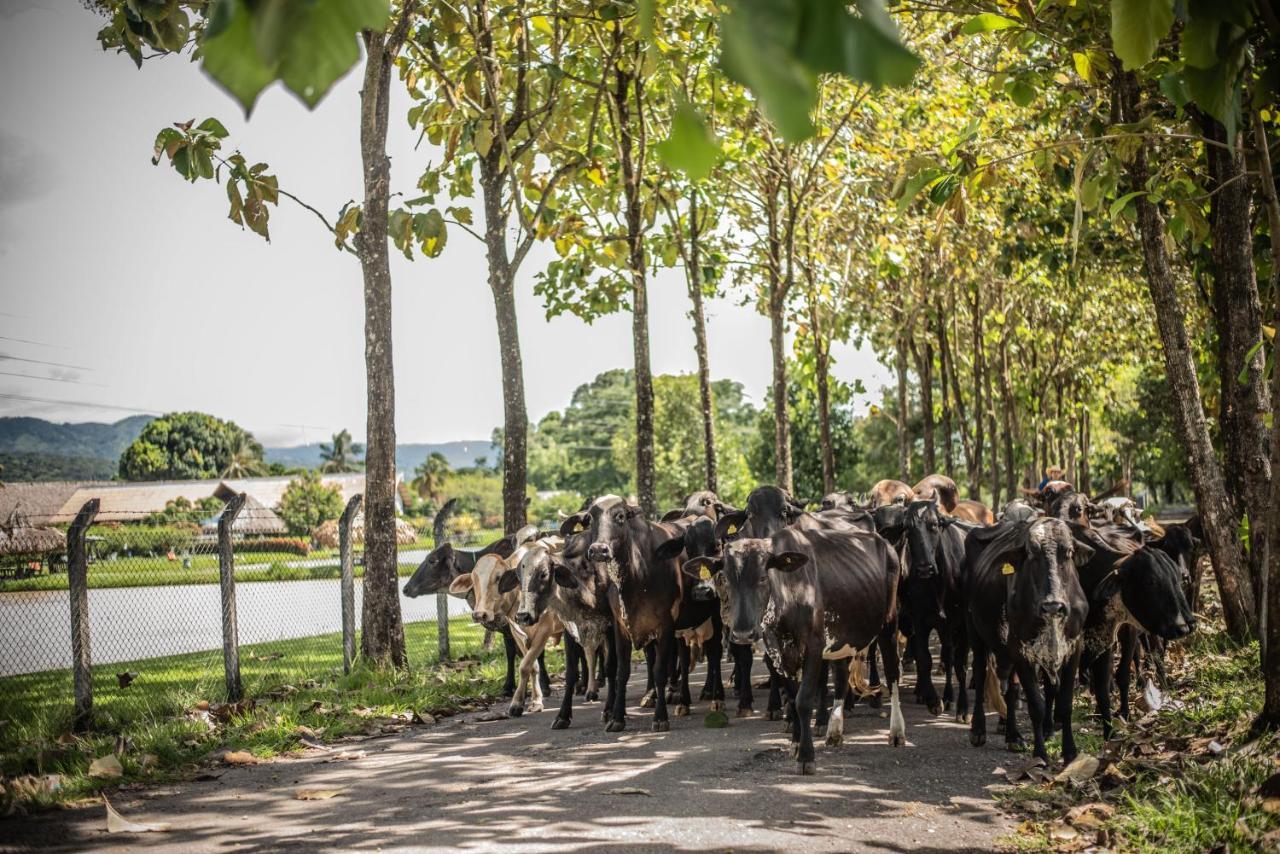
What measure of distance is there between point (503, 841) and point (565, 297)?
11.8 m

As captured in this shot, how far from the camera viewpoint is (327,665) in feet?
48.6

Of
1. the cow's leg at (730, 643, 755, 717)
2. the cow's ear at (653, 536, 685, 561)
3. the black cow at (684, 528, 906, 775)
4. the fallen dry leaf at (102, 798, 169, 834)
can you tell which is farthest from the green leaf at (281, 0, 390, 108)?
the cow's leg at (730, 643, 755, 717)

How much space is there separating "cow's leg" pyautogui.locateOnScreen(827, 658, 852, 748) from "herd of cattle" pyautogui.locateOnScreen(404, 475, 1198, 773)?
21 millimetres

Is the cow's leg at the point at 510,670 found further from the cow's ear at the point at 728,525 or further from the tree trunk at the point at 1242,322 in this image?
the tree trunk at the point at 1242,322

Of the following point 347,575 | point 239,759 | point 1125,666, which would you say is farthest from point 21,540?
point 1125,666

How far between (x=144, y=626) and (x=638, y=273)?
1131 centimetres

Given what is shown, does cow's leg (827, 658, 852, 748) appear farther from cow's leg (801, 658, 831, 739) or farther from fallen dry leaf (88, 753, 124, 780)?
fallen dry leaf (88, 753, 124, 780)

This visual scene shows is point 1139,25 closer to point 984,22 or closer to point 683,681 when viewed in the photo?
point 984,22

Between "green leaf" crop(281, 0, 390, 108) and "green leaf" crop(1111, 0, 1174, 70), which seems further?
"green leaf" crop(1111, 0, 1174, 70)

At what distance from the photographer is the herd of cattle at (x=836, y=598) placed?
8.20 m

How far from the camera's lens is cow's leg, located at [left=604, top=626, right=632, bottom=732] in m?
10.1

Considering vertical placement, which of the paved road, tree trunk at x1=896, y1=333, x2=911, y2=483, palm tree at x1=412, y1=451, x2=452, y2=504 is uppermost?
palm tree at x1=412, y1=451, x2=452, y2=504

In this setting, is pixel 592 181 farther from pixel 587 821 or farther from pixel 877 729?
pixel 587 821

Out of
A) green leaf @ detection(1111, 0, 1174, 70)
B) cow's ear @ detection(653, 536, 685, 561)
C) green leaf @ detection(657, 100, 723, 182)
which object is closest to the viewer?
green leaf @ detection(657, 100, 723, 182)
